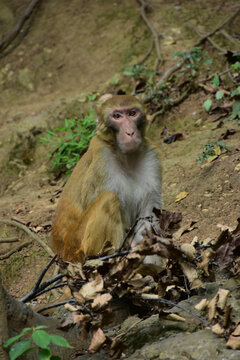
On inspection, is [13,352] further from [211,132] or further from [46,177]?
[46,177]

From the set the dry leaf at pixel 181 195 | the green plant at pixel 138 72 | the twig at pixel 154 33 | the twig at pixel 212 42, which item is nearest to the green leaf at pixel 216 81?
the twig at pixel 212 42

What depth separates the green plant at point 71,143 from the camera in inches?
282

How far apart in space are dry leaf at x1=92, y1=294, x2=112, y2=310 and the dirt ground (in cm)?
208

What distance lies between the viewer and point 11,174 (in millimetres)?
7637

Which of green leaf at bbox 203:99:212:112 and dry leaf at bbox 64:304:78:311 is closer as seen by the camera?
dry leaf at bbox 64:304:78:311

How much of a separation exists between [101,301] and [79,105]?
6096 mm

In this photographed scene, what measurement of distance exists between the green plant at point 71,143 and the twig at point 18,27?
3399 millimetres

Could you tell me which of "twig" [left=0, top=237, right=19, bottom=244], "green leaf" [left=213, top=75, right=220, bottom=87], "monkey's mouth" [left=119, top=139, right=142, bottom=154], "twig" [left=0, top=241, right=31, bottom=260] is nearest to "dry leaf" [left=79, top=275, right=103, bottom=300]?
"monkey's mouth" [left=119, top=139, right=142, bottom=154]

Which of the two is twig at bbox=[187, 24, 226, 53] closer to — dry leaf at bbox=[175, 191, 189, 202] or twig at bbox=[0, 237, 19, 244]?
dry leaf at bbox=[175, 191, 189, 202]

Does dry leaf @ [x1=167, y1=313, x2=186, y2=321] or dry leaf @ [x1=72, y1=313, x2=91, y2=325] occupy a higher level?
dry leaf @ [x1=72, y1=313, x2=91, y2=325]

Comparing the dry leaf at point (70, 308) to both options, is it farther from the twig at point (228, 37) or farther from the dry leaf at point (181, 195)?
the twig at point (228, 37)

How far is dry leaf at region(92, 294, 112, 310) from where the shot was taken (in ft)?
7.76

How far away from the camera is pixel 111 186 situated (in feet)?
13.6

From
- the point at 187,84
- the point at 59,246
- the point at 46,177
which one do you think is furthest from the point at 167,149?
the point at 59,246
